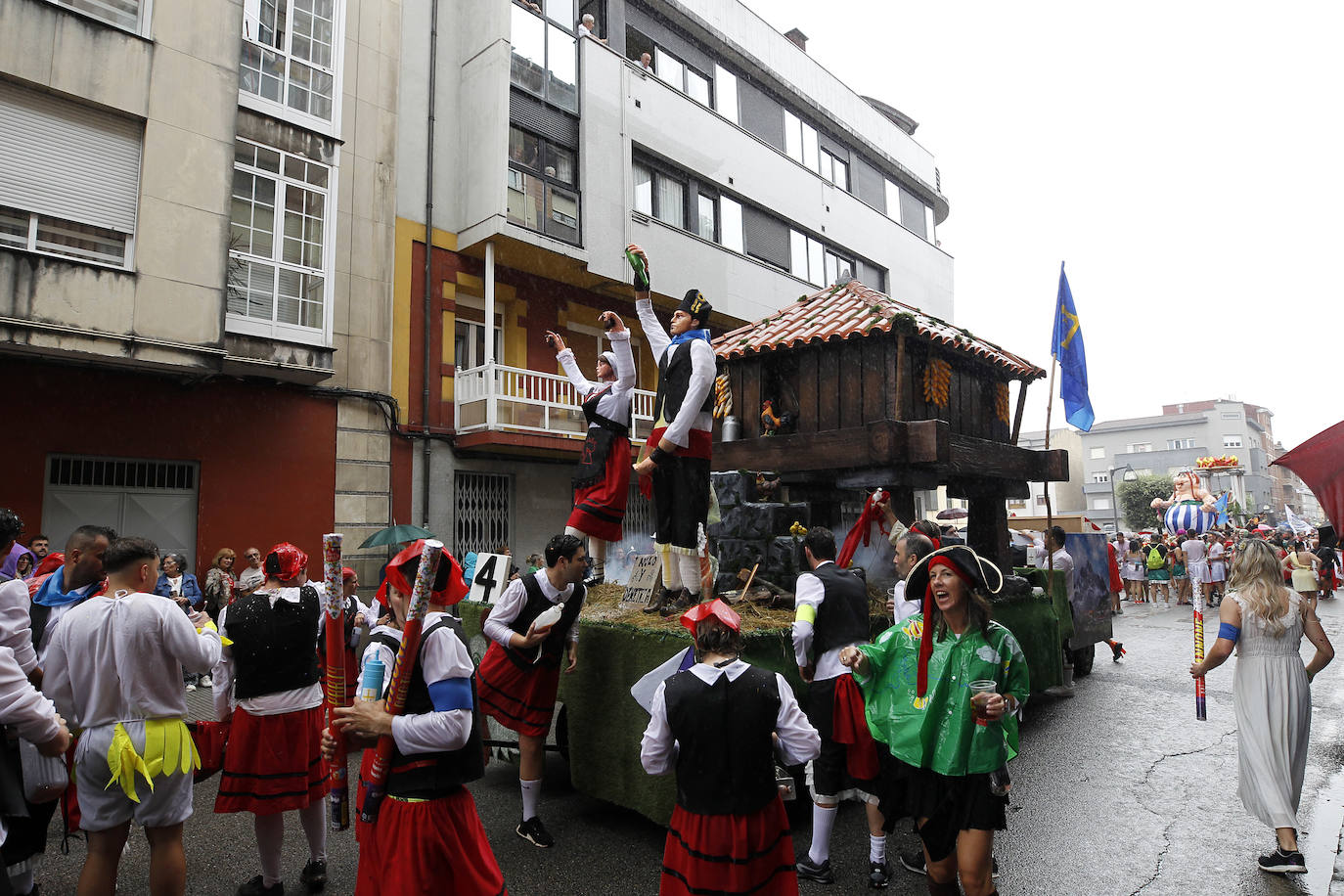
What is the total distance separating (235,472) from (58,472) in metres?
2.15

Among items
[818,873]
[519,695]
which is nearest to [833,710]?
[818,873]

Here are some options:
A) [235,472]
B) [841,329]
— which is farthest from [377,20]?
[841,329]

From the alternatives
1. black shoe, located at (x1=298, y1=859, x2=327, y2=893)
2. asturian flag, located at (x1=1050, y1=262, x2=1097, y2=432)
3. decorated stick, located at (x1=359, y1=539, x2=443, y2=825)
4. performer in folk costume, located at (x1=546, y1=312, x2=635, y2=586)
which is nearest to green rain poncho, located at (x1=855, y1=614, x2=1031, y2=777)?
decorated stick, located at (x1=359, y1=539, x2=443, y2=825)

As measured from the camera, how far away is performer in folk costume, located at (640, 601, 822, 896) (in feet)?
10.2

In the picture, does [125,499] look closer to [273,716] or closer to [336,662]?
[273,716]

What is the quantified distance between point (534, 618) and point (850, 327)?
171 inches

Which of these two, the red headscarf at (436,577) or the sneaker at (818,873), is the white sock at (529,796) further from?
the red headscarf at (436,577)

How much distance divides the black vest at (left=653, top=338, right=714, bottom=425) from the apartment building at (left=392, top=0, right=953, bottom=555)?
28.4ft

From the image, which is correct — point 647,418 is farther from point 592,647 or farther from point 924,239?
point 924,239

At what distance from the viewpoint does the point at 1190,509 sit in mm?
21547

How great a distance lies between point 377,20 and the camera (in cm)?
1390

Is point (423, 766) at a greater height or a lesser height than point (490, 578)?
lesser

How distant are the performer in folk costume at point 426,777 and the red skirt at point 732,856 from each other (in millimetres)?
758

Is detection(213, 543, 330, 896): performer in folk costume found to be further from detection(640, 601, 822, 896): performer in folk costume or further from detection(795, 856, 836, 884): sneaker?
detection(795, 856, 836, 884): sneaker
